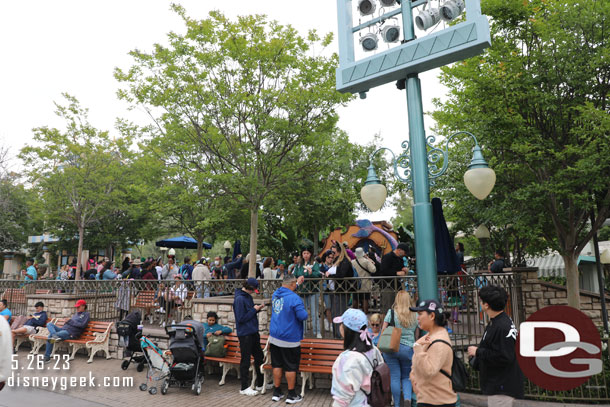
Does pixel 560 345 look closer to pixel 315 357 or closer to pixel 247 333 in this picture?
pixel 315 357

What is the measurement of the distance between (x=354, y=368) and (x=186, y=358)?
471 cm

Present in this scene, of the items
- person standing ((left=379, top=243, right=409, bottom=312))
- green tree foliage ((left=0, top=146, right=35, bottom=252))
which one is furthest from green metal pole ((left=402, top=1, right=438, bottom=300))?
green tree foliage ((left=0, top=146, right=35, bottom=252))

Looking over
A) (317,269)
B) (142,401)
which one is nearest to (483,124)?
(317,269)

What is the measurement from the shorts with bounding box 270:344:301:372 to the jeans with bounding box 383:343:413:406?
→ 1590 millimetres

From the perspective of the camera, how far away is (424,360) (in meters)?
3.56

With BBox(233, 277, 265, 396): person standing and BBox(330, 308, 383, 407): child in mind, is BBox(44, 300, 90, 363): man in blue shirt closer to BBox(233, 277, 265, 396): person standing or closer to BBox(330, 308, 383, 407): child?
BBox(233, 277, 265, 396): person standing

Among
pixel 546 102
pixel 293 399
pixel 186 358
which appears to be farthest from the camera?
pixel 546 102

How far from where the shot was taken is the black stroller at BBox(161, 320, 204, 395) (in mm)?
7328

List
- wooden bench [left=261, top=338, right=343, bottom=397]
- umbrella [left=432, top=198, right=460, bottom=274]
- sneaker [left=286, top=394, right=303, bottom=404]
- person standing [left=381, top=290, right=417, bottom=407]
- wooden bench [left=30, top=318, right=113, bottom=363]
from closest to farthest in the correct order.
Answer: person standing [left=381, top=290, right=417, bottom=407], umbrella [left=432, top=198, right=460, bottom=274], sneaker [left=286, top=394, right=303, bottom=404], wooden bench [left=261, top=338, right=343, bottom=397], wooden bench [left=30, top=318, right=113, bottom=363]

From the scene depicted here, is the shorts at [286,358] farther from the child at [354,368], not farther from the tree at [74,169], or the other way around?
the tree at [74,169]

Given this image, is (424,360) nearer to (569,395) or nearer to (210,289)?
(569,395)

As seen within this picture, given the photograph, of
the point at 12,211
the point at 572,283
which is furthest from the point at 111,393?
the point at 12,211

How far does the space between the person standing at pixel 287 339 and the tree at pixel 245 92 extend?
4525 mm

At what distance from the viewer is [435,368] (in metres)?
3.53
